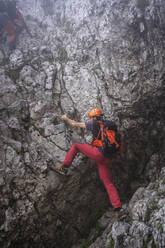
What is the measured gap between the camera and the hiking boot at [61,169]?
647 cm

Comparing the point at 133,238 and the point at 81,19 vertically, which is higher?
the point at 81,19

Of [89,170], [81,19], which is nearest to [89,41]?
[81,19]

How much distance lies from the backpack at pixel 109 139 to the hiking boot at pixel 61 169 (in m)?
1.57

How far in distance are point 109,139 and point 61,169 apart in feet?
7.02

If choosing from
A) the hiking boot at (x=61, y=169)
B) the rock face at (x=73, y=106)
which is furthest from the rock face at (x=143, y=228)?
the hiking boot at (x=61, y=169)

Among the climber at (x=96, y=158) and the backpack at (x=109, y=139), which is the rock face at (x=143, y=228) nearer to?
the climber at (x=96, y=158)

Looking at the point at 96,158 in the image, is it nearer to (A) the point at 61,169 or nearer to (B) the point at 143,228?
(A) the point at 61,169

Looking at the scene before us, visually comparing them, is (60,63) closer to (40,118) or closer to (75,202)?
Answer: (40,118)

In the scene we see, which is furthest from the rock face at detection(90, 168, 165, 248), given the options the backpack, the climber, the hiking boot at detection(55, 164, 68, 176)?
the hiking boot at detection(55, 164, 68, 176)

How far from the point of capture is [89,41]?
8805mm

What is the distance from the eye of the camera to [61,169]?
652cm

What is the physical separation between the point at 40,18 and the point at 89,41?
3449 mm

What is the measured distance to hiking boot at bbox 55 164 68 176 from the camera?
21.2 feet

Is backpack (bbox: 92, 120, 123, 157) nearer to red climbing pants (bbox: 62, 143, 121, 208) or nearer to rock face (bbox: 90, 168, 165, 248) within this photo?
red climbing pants (bbox: 62, 143, 121, 208)
